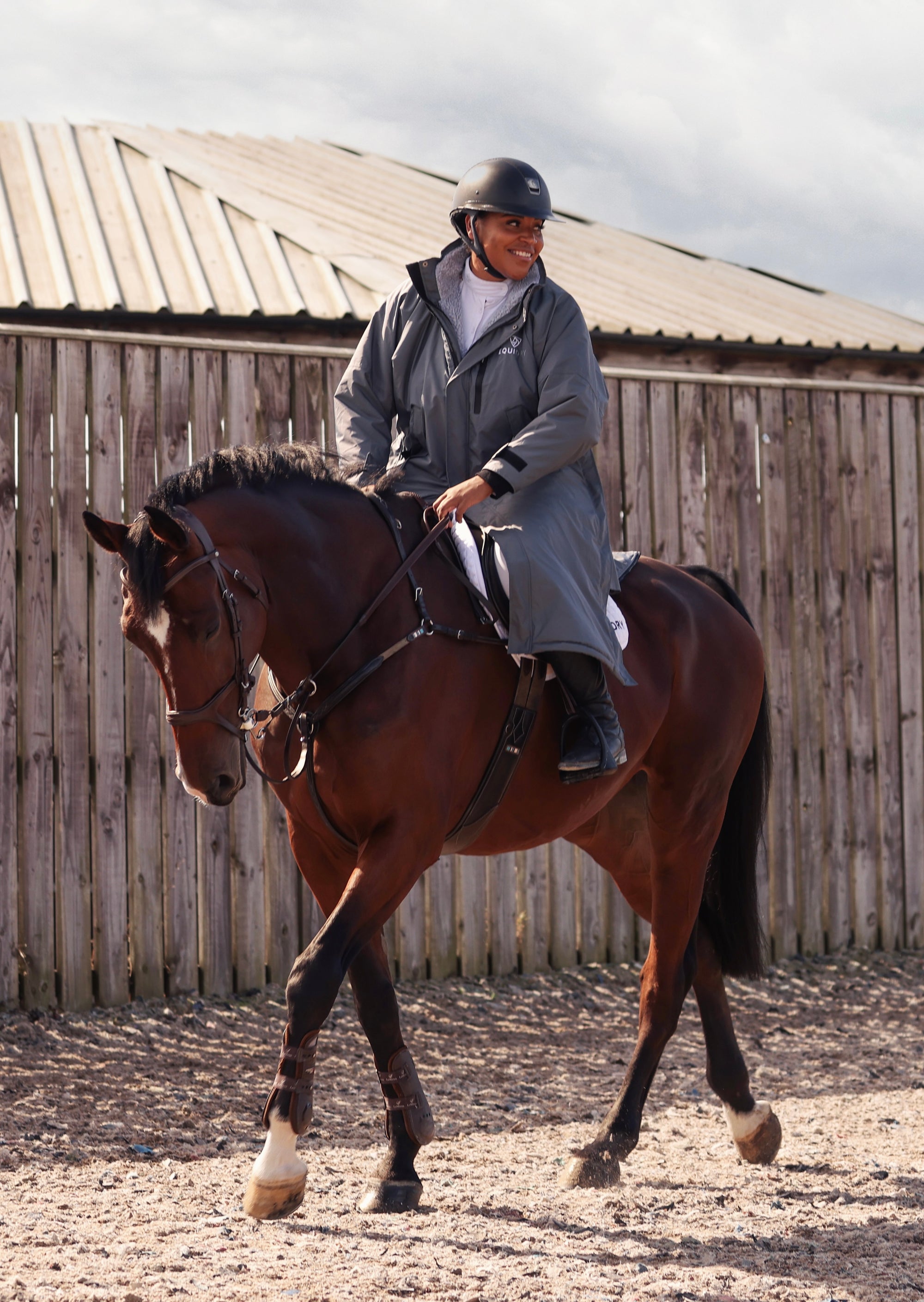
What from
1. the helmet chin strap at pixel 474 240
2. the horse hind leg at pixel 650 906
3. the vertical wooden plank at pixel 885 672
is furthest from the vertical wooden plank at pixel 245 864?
the vertical wooden plank at pixel 885 672

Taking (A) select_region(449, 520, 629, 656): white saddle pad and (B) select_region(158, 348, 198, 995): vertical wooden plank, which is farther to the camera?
(B) select_region(158, 348, 198, 995): vertical wooden plank

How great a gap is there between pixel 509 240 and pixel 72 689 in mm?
3047

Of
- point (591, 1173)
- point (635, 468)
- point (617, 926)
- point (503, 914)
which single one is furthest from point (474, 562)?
point (617, 926)

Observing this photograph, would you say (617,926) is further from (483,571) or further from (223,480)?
(223,480)

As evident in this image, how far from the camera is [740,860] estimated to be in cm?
461

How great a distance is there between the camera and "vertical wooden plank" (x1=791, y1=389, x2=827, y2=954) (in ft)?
22.4

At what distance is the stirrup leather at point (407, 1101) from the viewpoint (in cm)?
349

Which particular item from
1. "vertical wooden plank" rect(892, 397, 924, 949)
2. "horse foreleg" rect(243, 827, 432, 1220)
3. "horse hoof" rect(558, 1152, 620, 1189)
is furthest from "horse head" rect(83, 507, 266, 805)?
"vertical wooden plank" rect(892, 397, 924, 949)

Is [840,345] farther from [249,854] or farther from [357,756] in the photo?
[357,756]

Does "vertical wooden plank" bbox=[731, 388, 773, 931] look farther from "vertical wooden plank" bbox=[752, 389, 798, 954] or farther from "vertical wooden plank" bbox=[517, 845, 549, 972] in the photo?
"vertical wooden plank" bbox=[517, 845, 549, 972]

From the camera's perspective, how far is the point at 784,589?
6891mm

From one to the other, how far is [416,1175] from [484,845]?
0.95 metres

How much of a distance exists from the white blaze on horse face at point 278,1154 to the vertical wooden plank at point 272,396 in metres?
3.69

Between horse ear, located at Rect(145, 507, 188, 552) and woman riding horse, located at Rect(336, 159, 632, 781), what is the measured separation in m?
0.85
